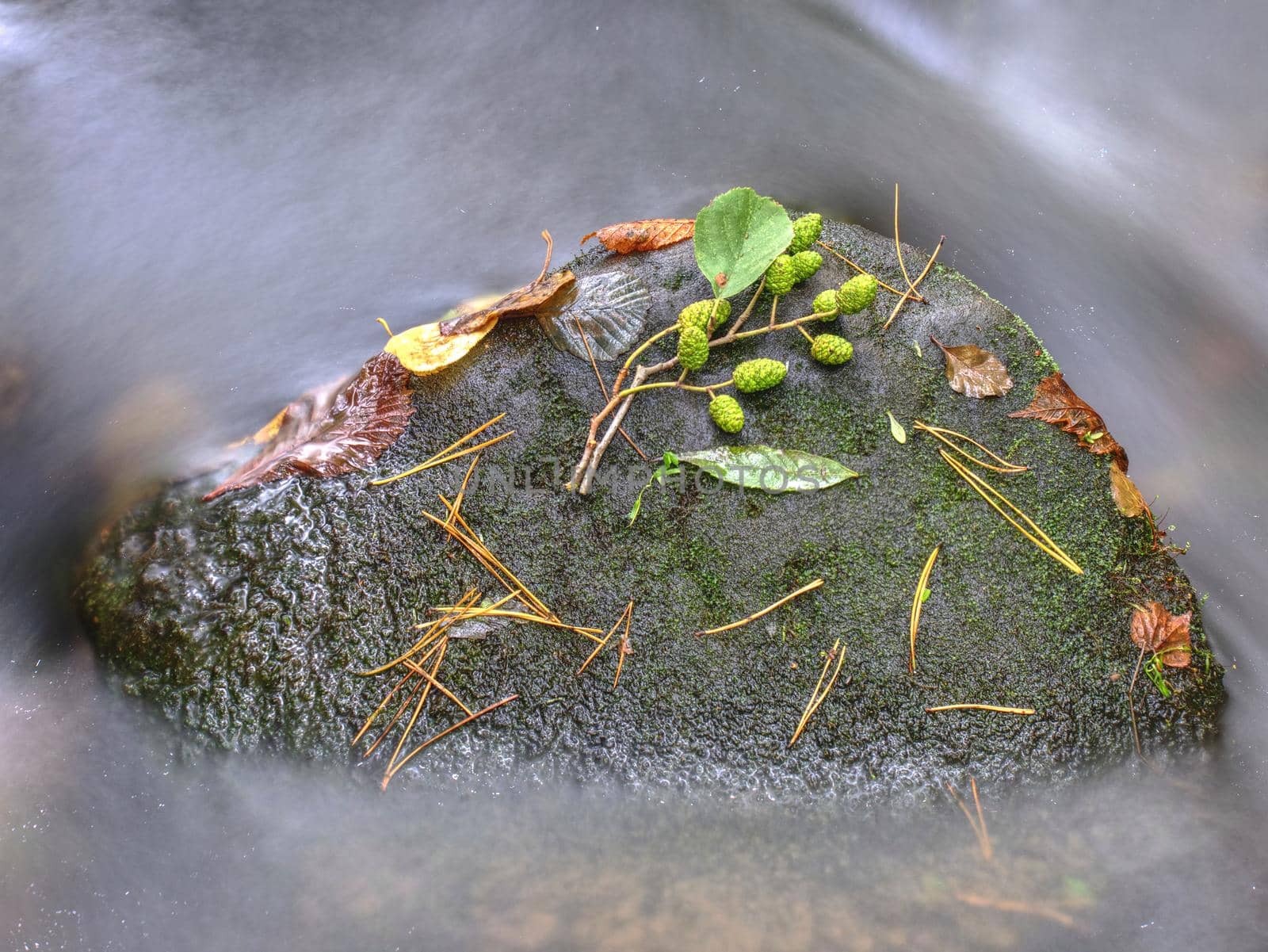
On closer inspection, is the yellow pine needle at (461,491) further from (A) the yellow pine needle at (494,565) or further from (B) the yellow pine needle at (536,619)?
(B) the yellow pine needle at (536,619)

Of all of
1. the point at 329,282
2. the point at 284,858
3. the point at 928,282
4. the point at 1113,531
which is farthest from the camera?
the point at 329,282

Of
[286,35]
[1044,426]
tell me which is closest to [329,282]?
[286,35]

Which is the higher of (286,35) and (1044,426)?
(286,35)

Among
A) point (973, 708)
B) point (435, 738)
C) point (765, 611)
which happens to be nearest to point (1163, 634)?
point (973, 708)

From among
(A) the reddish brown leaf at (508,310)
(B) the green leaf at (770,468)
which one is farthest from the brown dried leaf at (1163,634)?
(A) the reddish brown leaf at (508,310)

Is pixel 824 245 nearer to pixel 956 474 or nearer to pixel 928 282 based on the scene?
pixel 928 282

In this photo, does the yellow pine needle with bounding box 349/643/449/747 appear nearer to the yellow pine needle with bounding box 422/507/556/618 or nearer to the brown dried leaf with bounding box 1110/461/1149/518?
the yellow pine needle with bounding box 422/507/556/618

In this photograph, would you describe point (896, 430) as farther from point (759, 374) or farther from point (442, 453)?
point (442, 453)
